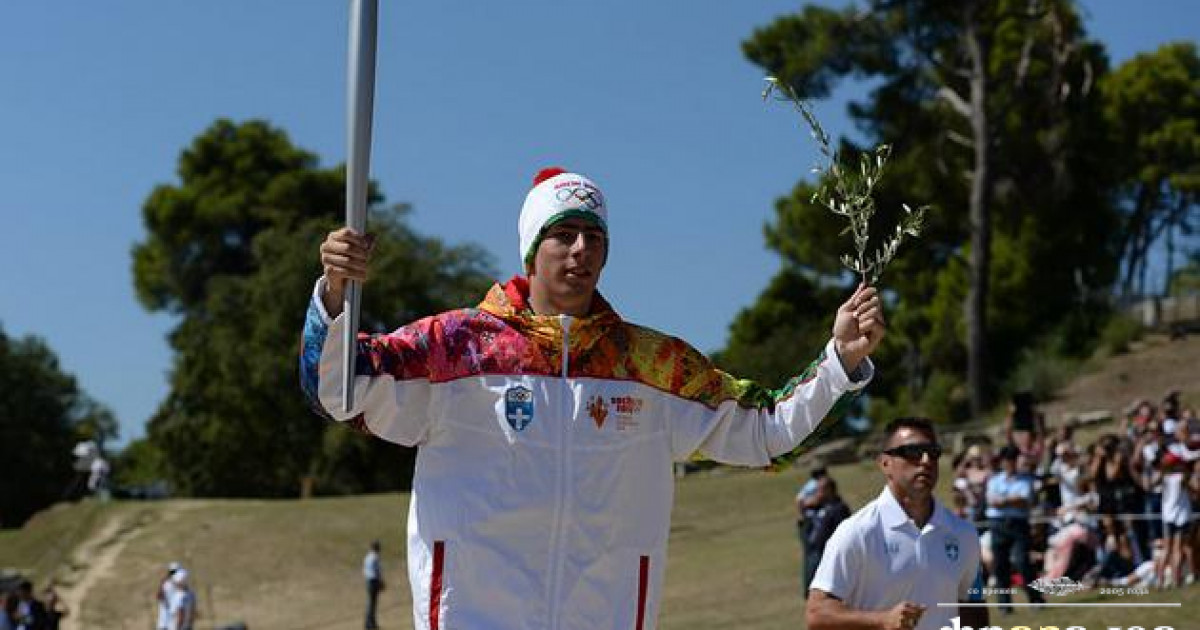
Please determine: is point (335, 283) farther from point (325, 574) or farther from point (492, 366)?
point (325, 574)

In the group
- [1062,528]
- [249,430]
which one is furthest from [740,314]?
[1062,528]

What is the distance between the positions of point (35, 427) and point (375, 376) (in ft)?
196

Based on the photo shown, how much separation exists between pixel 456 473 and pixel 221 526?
34457 millimetres

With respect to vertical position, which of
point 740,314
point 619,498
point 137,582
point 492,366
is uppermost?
point 740,314

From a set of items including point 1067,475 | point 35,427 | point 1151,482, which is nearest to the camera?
point 1151,482

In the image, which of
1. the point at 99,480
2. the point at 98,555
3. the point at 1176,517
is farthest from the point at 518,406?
the point at 99,480

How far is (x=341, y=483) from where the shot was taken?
49719 millimetres

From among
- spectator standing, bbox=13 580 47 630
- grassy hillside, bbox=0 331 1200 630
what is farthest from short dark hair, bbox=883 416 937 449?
spectator standing, bbox=13 580 47 630

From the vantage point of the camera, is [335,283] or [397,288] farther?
[397,288]

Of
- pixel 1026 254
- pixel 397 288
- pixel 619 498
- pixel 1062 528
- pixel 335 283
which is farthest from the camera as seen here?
pixel 397 288

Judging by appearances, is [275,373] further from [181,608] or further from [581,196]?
[581,196]

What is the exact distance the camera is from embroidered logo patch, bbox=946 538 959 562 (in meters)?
6.65

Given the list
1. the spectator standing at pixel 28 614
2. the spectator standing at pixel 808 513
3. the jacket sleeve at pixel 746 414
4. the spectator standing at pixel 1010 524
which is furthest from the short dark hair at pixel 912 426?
the spectator standing at pixel 28 614

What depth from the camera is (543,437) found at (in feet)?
14.3
